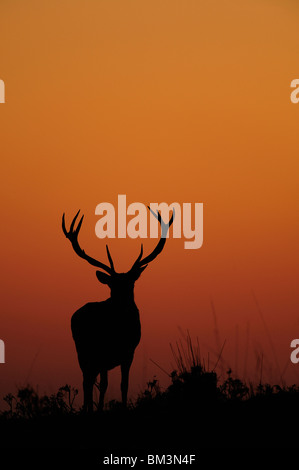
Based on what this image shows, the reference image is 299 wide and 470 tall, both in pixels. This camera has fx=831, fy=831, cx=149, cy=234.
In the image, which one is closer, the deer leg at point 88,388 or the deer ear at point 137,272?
the deer leg at point 88,388

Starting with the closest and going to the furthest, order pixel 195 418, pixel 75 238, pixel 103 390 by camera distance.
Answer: pixel 195 418 → pixel 103 390 → pixel 75 238

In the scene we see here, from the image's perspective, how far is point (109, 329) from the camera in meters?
12.7

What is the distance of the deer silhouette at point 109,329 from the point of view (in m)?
12.5

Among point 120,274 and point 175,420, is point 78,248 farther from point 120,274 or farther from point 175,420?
point 175,420

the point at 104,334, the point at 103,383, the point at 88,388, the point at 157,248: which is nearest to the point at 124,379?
the point at 103,383

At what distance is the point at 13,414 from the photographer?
1014 cm

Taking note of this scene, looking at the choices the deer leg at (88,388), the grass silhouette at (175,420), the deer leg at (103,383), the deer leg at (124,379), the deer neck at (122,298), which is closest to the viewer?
the grass silhouette at (175,420)

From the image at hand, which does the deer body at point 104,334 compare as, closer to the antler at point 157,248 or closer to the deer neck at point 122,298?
the deer neck at point 122,298

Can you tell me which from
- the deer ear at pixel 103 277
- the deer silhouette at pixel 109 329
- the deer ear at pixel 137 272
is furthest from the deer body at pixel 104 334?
the deer ear at pixel 137 272
